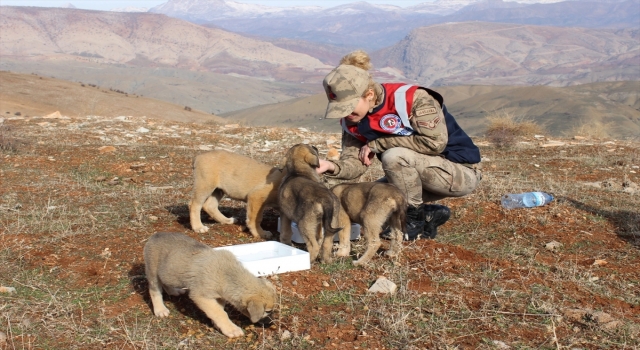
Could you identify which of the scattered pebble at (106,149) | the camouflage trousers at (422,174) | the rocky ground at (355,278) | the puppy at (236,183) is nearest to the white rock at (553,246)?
the rocky ground at (355,278)

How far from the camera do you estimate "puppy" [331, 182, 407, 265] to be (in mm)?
5508

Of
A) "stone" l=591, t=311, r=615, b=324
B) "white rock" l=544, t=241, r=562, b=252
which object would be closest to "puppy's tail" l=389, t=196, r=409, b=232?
"white rock" l=544, t=241, r=562, b=252

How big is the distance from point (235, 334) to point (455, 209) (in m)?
4.29

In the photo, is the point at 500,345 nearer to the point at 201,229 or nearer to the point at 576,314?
the point at 576,314

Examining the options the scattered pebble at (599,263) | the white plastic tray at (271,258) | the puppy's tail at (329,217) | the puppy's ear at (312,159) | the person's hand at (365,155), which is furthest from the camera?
the person's hand at (365,155)

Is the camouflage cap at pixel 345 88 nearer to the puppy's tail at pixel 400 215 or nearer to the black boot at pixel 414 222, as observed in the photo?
the puppy's tail at pixel 400 215

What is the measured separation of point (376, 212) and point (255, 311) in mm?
1914

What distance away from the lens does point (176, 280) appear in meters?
4.27

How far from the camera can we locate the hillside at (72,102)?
111 ft

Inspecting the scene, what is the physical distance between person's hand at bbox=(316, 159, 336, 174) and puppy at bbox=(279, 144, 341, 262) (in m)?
0.16

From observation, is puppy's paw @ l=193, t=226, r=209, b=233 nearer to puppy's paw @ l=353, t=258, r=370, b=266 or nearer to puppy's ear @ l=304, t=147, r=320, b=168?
puppy's ear @ l=304, t=147, r=320, b=168

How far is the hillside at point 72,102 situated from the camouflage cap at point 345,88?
26748 millimetres

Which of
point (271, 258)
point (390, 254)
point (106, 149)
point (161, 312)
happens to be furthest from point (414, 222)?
point (106, 149)

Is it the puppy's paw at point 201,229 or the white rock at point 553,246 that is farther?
the puppy's paw at point 201,229
